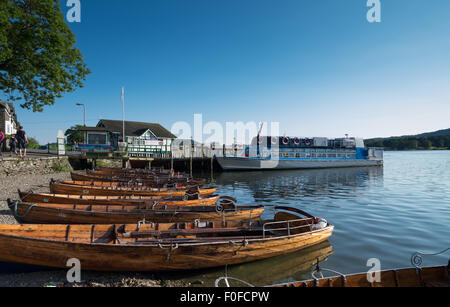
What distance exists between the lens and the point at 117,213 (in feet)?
28.4

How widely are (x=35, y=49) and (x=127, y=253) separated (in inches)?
776

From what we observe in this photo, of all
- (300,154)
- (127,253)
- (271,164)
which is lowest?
(127,253)

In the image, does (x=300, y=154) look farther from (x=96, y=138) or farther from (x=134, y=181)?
(x=96, y=138)

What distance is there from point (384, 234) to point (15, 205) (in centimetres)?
1427

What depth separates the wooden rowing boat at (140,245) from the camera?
5598mm

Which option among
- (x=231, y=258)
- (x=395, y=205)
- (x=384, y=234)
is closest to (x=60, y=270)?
(x=231, y=258)

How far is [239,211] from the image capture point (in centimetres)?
975

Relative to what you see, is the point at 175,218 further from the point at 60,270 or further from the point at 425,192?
the point at 425,192

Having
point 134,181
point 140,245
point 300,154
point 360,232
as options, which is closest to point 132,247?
point 140,245

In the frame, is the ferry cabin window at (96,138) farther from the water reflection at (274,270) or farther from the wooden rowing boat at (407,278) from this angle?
the wooden rowing boat at (407,278)

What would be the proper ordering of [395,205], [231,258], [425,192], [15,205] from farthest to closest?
[425,192]
[395,205]
[15,205]
[231,258]

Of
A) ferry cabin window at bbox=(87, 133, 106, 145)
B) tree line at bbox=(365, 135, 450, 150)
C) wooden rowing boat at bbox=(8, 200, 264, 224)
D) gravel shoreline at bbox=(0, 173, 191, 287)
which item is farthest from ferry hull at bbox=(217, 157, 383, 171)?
tree line at bbox=(365, 135, 450, 150)

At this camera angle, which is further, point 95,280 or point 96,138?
point 96,138

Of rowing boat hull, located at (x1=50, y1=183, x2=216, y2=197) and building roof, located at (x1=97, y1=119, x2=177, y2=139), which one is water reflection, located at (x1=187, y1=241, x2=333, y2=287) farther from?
building roof, located at (x1=97, y1=119, x2=177, y2=139)
